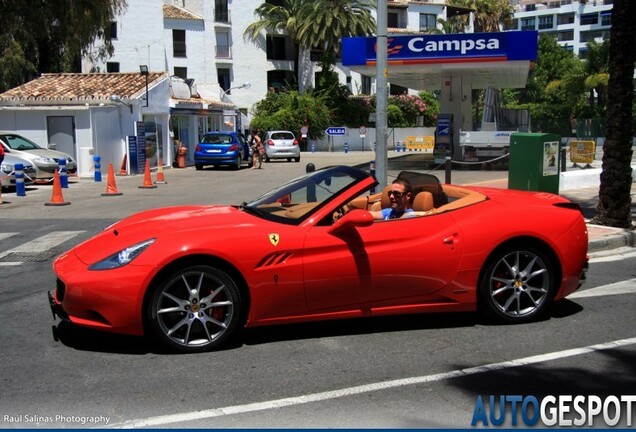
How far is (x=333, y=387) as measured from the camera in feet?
15.1

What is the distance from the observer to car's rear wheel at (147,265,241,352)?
16.8 ft

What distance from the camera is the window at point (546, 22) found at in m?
118

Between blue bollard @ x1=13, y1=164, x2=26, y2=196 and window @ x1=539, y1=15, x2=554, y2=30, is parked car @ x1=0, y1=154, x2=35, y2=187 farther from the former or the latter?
window @ x1=539, y1=15, x2=554, y2=30

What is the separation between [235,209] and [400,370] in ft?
7.12

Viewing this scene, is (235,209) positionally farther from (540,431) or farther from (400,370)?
(540,431)

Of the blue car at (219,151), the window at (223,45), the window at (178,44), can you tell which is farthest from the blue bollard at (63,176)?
the window at (223,45)

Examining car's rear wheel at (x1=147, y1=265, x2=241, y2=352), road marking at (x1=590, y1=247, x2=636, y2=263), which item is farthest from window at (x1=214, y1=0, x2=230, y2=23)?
car's rear wheel at (x1=147, y1=265, x2=241, y2=352)

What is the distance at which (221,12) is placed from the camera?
57156 mm

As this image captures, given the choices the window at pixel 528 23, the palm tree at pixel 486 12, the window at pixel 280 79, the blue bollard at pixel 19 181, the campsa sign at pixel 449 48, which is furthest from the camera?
the window at pixel 528 23

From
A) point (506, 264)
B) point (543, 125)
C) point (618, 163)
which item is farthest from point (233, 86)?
point (506, 264)

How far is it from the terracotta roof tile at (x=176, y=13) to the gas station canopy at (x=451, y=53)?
102 feet

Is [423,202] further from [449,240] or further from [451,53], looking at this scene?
[451,53]

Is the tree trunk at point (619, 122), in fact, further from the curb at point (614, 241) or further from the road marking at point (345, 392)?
the road marking at point (345, 392)
